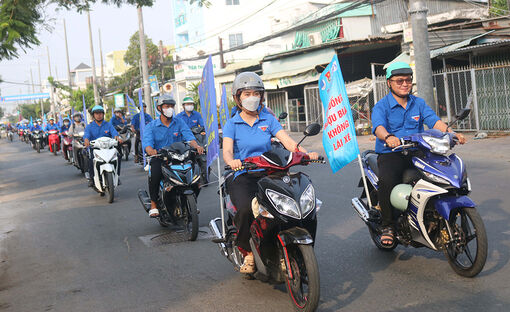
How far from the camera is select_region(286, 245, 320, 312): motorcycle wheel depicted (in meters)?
3.72

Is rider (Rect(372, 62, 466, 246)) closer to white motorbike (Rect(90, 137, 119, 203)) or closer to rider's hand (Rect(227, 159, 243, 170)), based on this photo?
rider's hand (Rect(227, 159, 243, 170))

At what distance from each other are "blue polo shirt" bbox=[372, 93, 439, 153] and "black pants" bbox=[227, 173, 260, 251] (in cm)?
131

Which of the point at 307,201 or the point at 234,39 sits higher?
the point at 234,39

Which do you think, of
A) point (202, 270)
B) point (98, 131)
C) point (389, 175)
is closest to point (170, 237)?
point (202, 270)

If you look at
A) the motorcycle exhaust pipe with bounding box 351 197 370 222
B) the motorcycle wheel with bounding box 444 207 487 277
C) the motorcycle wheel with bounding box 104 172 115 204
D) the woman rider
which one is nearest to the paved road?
the motorcycle wheel with bounding box 444 207 487 277

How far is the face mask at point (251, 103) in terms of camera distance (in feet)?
15.5

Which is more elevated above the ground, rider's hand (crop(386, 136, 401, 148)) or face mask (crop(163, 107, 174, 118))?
face mask (crop(163, 107, 174, 118))

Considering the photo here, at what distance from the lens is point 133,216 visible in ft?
28.8

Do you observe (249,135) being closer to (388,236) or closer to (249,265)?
(249,265)

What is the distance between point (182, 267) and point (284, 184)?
6.46ft

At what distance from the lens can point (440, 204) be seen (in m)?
4.30

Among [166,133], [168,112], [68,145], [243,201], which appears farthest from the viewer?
[68,145]

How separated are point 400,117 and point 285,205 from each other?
1.72 metres

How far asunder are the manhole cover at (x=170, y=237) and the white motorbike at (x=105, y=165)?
3176 millimetres
